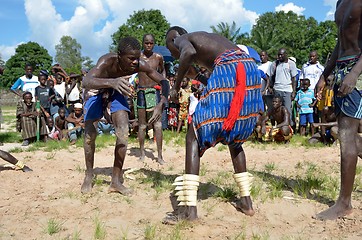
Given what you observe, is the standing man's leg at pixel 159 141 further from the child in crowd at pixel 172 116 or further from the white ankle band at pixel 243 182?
the child in crowd at pixel 172 116

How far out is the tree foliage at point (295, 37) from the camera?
133 ft

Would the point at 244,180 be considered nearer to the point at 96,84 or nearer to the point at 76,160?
the point at 96,84

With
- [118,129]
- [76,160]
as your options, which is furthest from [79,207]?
[76,160]

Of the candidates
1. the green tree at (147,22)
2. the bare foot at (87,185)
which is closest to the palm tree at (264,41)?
the green tree at (147,22)

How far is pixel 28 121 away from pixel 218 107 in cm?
676

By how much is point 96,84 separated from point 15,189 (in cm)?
169

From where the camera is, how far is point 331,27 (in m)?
45.5

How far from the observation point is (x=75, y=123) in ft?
29.8

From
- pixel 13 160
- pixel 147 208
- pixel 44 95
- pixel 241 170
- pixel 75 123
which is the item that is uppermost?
pixel 44 95

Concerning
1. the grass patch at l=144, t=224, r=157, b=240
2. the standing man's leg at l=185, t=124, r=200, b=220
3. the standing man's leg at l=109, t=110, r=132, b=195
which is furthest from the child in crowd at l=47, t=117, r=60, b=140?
the grass patch at l=144, t=224, r=157, b=240

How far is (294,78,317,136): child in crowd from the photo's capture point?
9.02 m

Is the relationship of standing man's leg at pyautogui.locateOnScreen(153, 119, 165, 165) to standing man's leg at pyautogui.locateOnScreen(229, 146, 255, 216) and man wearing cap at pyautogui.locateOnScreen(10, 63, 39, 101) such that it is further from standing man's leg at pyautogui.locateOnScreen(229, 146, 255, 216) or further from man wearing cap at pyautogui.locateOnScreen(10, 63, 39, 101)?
man wearing cap at pyautogui.locateOnScreen(10, 63, 39, 101)

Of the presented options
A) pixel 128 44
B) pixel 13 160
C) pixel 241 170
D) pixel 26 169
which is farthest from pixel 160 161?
pixel 241 170

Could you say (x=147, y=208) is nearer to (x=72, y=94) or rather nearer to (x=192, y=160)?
(x=192, y=160)
